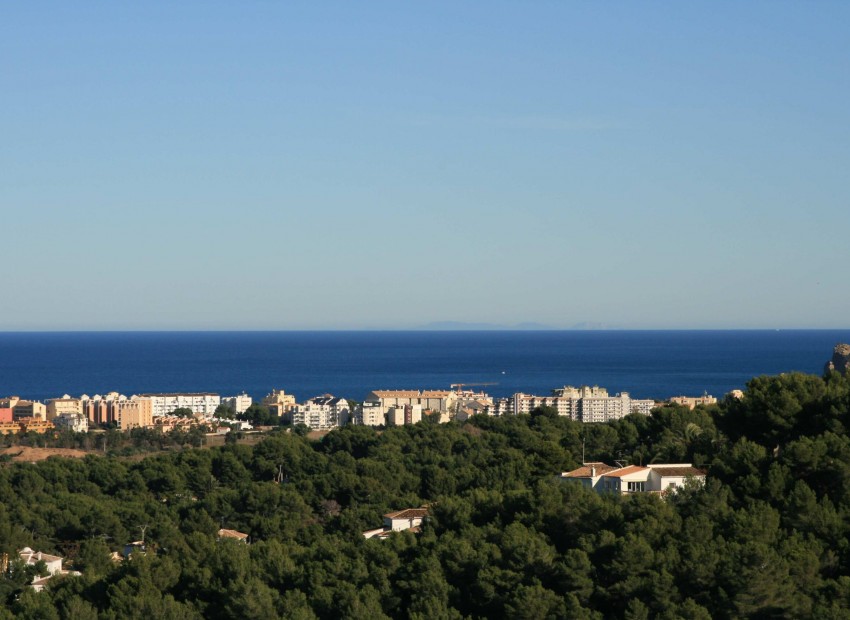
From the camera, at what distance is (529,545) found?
1667 cm

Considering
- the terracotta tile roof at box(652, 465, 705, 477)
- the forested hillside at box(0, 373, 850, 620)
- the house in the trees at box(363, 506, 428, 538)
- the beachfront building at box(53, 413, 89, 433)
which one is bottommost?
the beachfront building at box(53, 413, 89, 433)

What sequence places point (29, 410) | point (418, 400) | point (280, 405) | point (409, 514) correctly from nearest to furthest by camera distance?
1. point (409, 514)
2. point (29, 410)
3. point (280, 405)
4. point (418, 400)

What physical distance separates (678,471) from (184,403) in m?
53.6

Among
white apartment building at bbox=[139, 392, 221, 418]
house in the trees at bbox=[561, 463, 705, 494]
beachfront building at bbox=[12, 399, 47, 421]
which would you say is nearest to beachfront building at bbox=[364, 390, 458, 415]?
white apartment building at bbox=[139, 392, 221, 418]

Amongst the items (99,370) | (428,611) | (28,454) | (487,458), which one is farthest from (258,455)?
(99,370)

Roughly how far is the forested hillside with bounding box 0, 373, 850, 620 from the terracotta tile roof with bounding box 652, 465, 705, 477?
111 cm

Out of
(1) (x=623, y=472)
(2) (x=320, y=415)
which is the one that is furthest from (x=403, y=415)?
(1) (x=623, y=472)

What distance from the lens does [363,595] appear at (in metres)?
16.0

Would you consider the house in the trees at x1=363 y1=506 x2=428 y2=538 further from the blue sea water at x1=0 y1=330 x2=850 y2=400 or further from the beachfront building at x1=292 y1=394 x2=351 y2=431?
the blue sea water at x1=0 y1=330 x2=850 y2=400

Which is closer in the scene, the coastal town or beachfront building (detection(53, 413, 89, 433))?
beachfront building (detection(53, 413, 89, 433))

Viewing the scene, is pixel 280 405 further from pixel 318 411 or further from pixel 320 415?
pixel 320 415

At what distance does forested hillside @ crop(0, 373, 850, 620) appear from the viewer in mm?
15406

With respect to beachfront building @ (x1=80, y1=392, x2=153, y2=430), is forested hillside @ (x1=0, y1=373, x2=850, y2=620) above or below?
above

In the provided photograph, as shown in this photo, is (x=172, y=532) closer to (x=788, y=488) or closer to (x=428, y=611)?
(x=428, y=611)
